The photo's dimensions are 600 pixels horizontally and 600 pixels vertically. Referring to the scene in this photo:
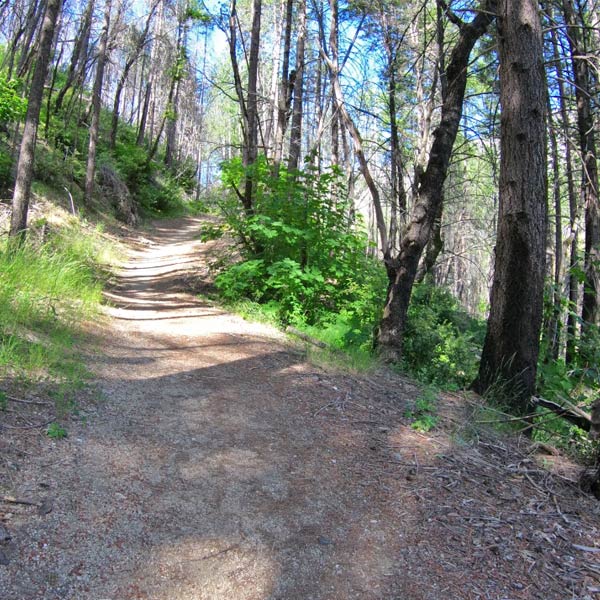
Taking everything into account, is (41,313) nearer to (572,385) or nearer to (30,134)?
(30,134)

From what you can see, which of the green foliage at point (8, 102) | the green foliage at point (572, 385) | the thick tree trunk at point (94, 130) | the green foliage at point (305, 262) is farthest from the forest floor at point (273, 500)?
the thick tree trunk at point (94, 130)

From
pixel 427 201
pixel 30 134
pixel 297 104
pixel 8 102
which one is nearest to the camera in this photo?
pixel 427 201

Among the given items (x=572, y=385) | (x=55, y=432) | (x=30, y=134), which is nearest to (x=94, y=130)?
(x=30, y=134)

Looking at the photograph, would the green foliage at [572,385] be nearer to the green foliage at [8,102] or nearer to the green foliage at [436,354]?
the green foliage at [436,354]

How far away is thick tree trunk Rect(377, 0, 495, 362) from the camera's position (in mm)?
6555

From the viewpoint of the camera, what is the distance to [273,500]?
3318 mm

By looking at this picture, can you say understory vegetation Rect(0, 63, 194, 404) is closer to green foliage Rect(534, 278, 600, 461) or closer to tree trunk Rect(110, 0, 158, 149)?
tree trunk Rect(110, 0, 158, 149)

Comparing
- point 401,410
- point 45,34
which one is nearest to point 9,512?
point 401,410

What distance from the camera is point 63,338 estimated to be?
5.30 metres

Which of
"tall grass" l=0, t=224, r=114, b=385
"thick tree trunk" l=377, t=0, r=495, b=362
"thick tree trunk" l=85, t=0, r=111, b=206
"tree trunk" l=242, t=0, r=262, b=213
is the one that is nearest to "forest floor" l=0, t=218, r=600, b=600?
"tall grass" l=0, t=224, r=114, b=385

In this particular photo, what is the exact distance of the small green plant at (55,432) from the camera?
3.42m

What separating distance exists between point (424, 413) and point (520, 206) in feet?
7.91

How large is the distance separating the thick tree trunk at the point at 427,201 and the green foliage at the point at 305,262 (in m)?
0.98

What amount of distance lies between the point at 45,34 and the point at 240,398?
6826 millimetres
